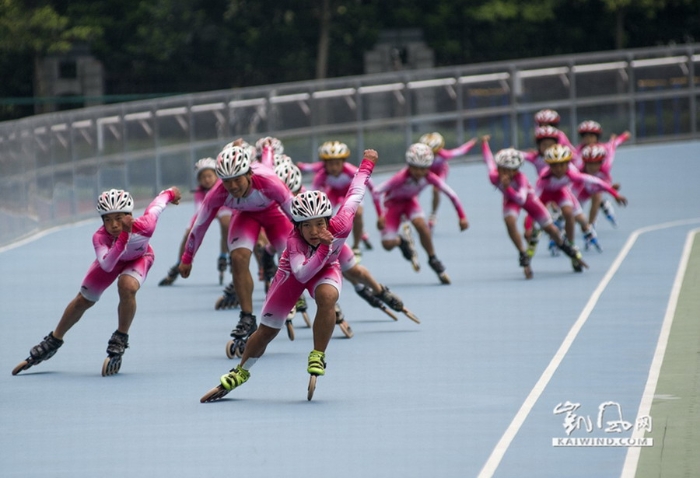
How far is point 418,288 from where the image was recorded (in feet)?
63.5

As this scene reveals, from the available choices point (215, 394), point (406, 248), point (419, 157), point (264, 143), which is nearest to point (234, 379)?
point (215, 394)

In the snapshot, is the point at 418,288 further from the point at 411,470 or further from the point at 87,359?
the point at 411,470

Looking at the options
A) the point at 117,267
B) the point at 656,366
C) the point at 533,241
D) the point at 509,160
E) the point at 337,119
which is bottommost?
the point at 337,119

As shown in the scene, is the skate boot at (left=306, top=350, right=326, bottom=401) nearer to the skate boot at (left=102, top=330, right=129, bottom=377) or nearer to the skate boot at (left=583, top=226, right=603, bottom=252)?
the skate boot at (left=102, top=330, right=129, bottom=377)

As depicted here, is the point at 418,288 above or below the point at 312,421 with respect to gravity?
below

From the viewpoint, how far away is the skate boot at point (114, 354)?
13.0 meters

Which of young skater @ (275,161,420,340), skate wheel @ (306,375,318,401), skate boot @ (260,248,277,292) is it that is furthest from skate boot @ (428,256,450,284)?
skate wheel @ (306,375,318,401)

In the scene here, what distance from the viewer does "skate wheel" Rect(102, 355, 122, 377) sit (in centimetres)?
1302

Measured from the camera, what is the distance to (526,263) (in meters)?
20.0

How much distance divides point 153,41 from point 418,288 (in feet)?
103

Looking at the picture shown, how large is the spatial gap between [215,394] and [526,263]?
29.7 feet

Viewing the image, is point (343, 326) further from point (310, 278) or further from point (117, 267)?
point (310, 278)

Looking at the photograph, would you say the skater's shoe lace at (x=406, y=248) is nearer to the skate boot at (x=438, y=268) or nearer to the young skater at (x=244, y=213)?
the skate boot at (x=438, y=268)

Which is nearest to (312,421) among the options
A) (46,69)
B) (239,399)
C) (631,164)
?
(239,399)
